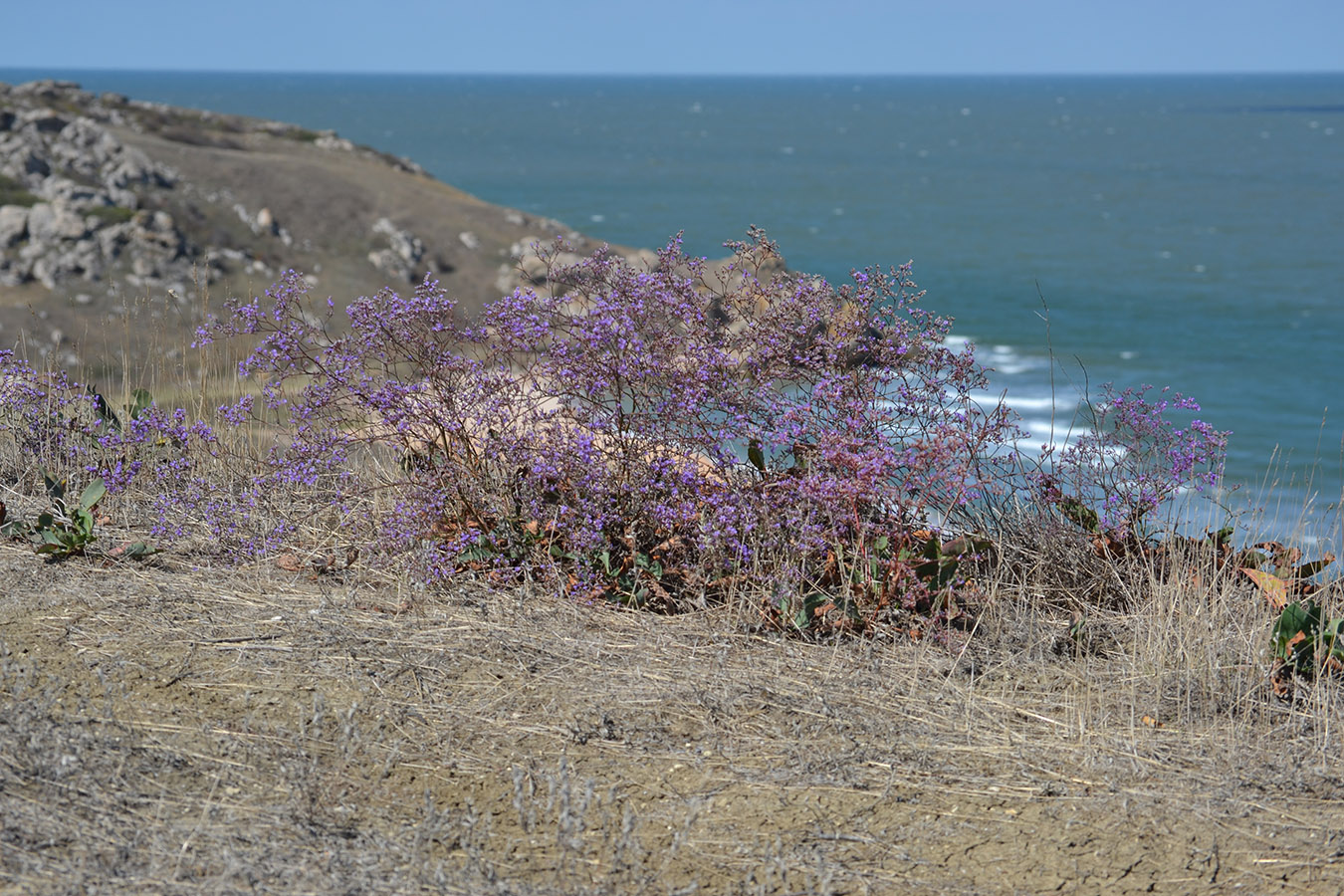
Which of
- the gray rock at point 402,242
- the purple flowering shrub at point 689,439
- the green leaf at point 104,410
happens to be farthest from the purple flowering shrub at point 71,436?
the gray rock at point 402,242

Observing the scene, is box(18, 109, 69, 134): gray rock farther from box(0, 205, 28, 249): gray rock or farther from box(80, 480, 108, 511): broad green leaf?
box(80, 480, 108, 511): broad green leaf

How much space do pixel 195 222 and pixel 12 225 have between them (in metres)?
3.28

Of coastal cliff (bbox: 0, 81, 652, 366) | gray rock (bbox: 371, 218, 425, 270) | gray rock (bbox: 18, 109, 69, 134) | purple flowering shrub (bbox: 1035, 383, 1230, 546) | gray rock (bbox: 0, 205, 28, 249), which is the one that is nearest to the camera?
purple flowering shrub (bbox: 1035, 383, 1230, 546)

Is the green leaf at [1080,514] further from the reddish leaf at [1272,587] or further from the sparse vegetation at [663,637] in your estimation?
the reddish leaf at [1272,587]

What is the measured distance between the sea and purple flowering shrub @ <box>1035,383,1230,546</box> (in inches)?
7.0

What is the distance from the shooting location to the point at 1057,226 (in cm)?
4844

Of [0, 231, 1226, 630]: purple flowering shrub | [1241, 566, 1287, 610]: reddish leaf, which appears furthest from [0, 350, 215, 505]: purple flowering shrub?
[1241, 566, 1287, 610]: reddish leaf

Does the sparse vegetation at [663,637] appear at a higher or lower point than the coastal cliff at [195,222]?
lower

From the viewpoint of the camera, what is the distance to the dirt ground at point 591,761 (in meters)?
2.59

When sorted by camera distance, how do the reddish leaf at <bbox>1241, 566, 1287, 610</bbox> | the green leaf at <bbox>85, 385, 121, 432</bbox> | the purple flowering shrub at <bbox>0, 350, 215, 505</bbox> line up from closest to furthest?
the reddish leaf at <bbox>1241, 566, 1287, 610</bbox> < the purple flowering shrub at <bbox>0, 350, 215, 505</bbox> < the green leaf at <bbox>85, 385, 121, 432</bbox>

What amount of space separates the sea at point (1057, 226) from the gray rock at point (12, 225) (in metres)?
12.7

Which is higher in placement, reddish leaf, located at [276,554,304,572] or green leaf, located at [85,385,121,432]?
green leaf, located at [85,385,121,432]

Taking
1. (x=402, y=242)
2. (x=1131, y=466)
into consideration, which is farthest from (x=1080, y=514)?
(x=402, y=242)

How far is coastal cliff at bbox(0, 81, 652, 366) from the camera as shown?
832 inches
